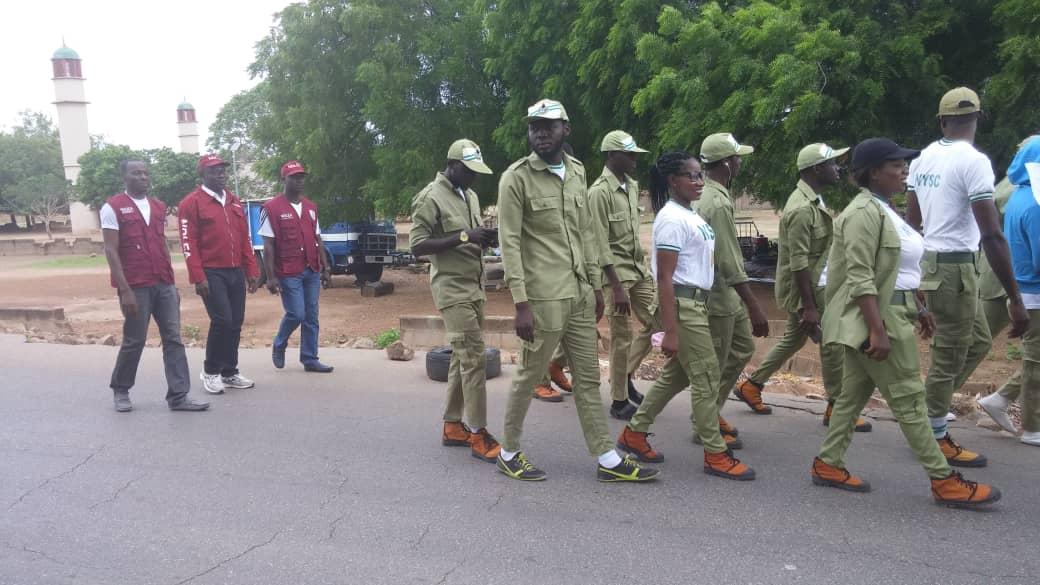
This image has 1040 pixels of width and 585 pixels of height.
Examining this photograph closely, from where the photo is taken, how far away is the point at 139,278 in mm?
5992

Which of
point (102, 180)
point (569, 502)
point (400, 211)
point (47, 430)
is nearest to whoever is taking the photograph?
point (569, 502)

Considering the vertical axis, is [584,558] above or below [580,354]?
below

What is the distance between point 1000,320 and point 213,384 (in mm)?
5892

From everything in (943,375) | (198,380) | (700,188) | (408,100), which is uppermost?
(408,100)

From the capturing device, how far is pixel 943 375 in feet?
15.1

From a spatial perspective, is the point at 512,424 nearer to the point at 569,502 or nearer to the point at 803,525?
the point at 569,502

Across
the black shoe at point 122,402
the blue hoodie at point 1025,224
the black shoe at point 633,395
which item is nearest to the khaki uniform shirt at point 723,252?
the black shoe at point 633,395

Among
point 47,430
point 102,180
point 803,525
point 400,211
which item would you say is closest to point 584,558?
point 803,525

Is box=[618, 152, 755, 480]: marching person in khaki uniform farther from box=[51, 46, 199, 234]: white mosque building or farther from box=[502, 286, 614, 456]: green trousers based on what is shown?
box=[51, 46, 199, 234]: white mosque building

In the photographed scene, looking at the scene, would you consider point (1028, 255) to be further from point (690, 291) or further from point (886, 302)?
point (690, 291)

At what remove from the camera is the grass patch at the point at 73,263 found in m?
28.8

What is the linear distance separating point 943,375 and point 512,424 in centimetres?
247

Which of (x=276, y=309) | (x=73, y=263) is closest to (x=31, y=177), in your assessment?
(x=73, y=263)

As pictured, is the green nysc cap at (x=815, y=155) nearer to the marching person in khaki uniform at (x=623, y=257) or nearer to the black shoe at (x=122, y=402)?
the marching person in khaki uniform at (x=623, y=257)
